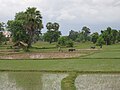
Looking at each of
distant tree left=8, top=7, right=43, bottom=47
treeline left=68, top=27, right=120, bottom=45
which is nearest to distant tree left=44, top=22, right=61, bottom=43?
treeline left=68, top=27, right=120, bottom=45

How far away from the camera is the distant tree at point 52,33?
88681 millimetres

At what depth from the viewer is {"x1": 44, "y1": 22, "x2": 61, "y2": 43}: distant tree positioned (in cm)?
8868

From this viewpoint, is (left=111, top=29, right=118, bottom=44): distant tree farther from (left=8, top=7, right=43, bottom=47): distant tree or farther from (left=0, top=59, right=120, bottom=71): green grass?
(left=0, top=59, right=120, bottom=71): green grass

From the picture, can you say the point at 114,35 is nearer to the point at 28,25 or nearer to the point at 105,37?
the point at 105,37

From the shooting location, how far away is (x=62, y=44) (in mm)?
65875

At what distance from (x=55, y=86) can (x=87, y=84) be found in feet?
5.21

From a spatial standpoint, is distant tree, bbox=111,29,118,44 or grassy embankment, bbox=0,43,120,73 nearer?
grassy embankment, bbox=0,43,120,73

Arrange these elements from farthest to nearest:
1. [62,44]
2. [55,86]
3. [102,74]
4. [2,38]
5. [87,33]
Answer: [87,33]
[2,38]
[62,44]
[102,74]
[55,86]

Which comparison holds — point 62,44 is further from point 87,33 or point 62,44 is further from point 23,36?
point 87,33

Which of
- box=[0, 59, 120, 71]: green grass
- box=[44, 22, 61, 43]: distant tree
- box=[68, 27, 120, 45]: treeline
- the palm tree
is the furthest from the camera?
box=[44, 22, 61, 43]: distant tree

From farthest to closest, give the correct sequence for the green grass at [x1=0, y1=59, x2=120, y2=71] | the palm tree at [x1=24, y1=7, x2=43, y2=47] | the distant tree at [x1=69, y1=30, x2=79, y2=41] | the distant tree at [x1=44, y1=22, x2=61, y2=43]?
the distant tree at [x1=69, y1=30, x2=79, y2=41] < the distant tree at [x1=44, y1=22, x2=61, y2=43] < the palm tree at [x1=24, y1=7, x2=43, y2=47] < the green grass at [x1=0, y1=59, x2=120, y2=71]

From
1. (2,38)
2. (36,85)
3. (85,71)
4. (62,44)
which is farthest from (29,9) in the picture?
(36,85)

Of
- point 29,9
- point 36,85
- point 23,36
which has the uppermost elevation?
point 29,9

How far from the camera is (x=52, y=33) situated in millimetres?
90062
